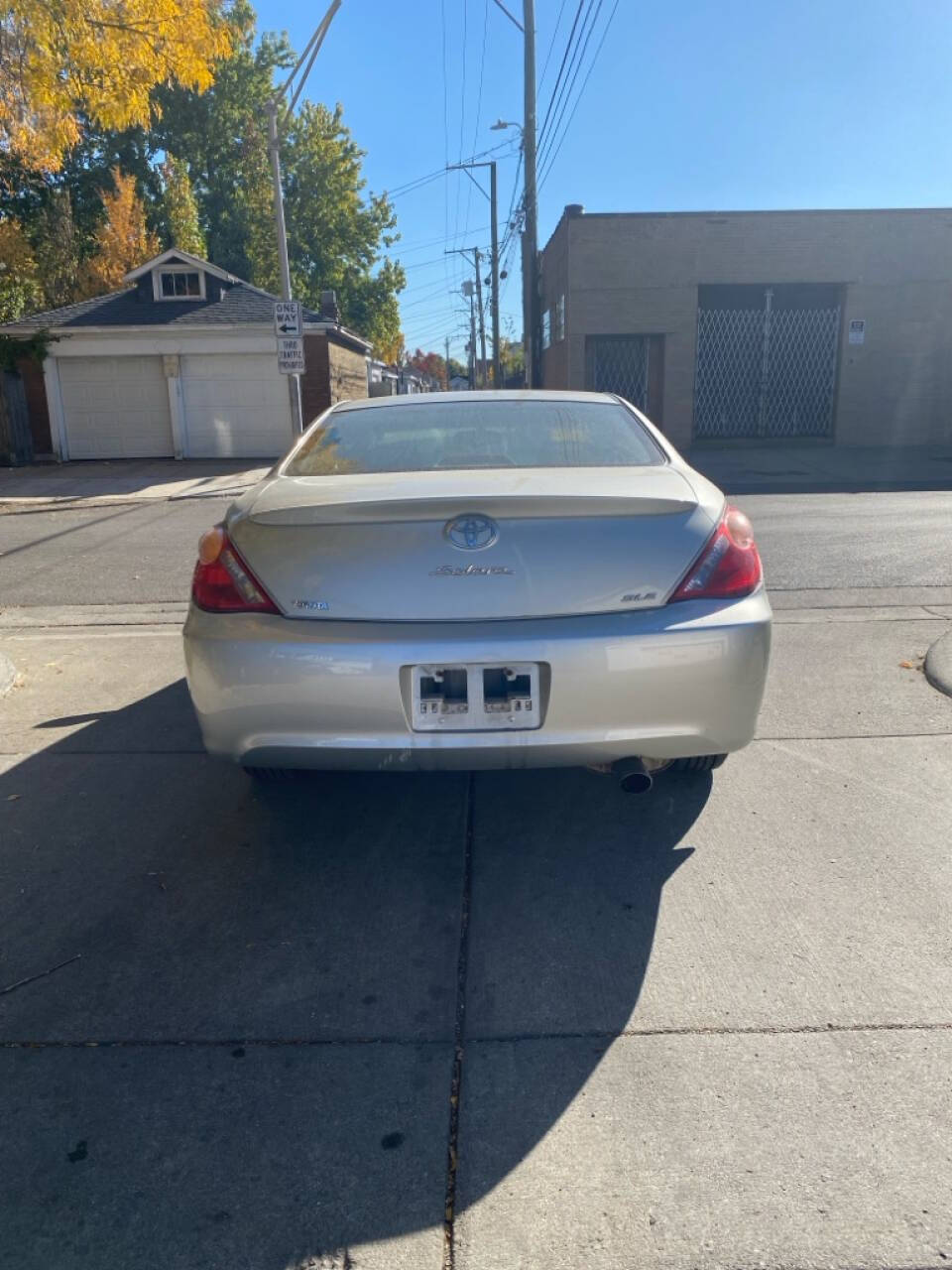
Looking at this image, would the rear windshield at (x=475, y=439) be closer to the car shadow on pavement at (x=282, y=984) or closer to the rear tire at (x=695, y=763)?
the rear tire at (x=695, y=763)

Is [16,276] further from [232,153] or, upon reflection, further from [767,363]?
[767,363]

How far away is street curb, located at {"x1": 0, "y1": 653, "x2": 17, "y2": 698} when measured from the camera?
205 inches

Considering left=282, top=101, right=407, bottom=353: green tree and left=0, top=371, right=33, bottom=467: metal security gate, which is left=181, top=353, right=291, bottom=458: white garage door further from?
left=282, top=101, right=407, bottom=353: green tree

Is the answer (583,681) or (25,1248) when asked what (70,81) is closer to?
(583,681)

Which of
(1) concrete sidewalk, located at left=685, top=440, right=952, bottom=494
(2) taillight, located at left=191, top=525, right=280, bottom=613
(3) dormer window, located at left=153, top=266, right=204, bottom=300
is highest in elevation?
(3) dormer window, located at left=153, top=266, right=204, bottom=300

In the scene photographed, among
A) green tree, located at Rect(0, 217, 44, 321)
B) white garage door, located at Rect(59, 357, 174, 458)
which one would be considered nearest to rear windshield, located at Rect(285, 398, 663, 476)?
white garage door, located at Rect(59, 357, 174, 458)

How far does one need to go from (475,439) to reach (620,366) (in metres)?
19.9

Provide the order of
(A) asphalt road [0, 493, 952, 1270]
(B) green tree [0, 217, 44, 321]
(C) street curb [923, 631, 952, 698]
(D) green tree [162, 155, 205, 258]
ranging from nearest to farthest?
1. (A) asphalt road [0, 493, 952, 1270]
2. (C) street curb [923, 631, 952, 698]
3. (B) green tree [0, 217, 44, 321]
4. (D) green tree [162, 155, 205, 258]

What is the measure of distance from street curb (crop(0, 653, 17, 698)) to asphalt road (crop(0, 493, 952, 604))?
2042 mm

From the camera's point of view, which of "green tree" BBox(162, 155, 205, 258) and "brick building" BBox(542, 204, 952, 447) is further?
"green tree" BBox(162, 155, 205, 258)

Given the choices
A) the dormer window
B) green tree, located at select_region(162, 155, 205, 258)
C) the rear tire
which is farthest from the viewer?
green tree, located at select_region(162, 155, 205, 258)

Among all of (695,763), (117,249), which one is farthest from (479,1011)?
(117,249)

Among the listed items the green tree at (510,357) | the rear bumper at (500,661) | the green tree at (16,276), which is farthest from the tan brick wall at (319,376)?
the green tree at (510,357)

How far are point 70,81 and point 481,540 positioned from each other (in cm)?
916
